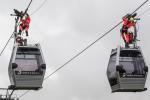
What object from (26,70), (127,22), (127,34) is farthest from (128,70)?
(26,70)

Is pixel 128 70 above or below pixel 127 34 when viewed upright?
below

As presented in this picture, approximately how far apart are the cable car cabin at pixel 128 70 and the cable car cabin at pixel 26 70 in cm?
313

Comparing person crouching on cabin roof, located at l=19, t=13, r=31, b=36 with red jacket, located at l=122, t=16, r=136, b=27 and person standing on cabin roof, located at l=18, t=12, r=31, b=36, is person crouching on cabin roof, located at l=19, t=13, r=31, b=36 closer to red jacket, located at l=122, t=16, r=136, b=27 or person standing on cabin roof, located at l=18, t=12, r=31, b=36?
person standing on cabin roof, located at l=18, t=12, r=31, b=36

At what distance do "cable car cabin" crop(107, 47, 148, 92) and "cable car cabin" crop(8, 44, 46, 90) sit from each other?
3.13 meters

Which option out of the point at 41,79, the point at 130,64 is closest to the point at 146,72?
the point at 130,64

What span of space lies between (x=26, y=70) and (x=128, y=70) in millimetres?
4285

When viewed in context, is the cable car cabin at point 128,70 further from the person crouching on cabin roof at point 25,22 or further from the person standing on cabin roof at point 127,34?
the person crouching on cabin roof at point 25,22

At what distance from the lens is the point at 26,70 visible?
1944cm

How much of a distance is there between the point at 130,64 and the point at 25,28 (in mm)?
4850

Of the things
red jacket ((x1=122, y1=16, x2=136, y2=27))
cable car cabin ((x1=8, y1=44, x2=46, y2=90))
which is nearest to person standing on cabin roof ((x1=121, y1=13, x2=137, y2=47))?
red jacket ((x1=122, y1=16, x2=136, y2=27))

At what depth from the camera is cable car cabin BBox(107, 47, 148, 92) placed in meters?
17.4

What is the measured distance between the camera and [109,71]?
61.1 ft

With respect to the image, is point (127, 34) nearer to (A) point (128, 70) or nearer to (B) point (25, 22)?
(A) point (128, 70)

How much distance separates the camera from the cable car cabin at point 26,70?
19.4 m
